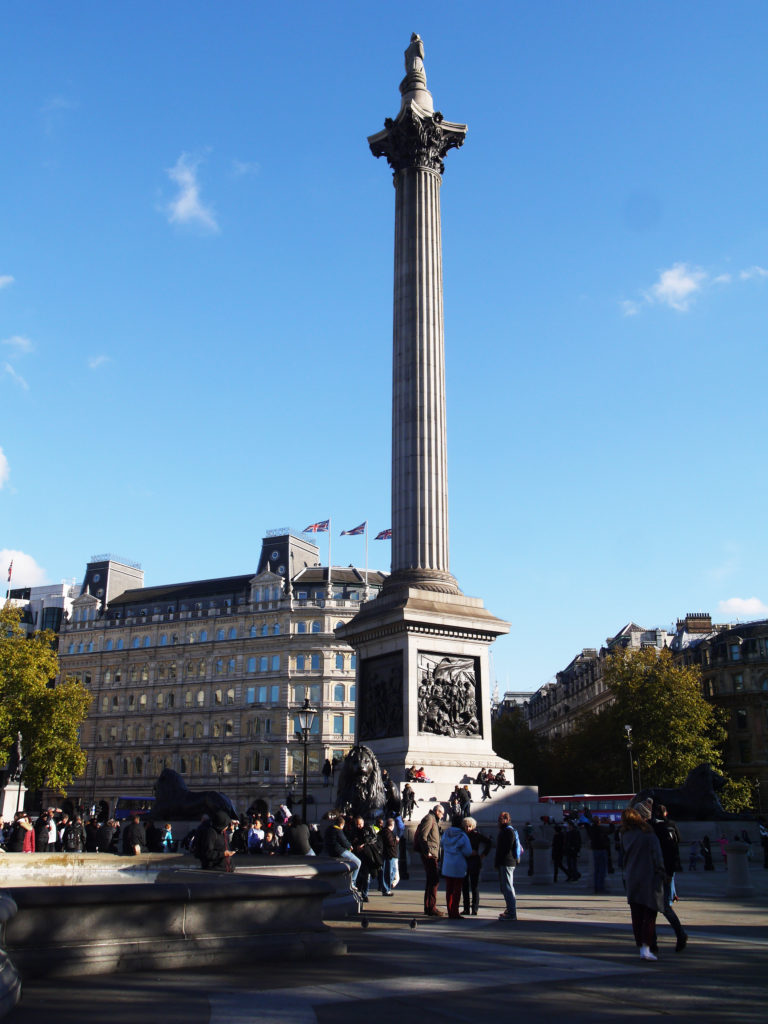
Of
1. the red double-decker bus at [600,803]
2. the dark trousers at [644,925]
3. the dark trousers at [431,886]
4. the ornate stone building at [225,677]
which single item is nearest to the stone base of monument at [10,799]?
the ornate stone building at [225,677]

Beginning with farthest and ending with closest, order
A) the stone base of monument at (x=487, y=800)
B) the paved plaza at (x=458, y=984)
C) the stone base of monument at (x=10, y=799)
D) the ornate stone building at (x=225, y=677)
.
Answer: the ornate stone building at (x=225, y=677), the stone base of monument at (x=10, y=799), the stone base of monument at (x=487, y=800), the paved plaza at (x=458, y=984)

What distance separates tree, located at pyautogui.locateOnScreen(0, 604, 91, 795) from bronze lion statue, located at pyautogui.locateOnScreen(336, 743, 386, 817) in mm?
43564

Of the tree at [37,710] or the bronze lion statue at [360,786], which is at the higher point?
the tree at [37,710]

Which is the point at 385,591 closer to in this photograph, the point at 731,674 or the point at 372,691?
the point at 372,691

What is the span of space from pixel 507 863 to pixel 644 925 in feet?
14.2

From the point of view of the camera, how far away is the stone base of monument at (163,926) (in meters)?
8.57

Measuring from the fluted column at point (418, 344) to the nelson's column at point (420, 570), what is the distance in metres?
0.04

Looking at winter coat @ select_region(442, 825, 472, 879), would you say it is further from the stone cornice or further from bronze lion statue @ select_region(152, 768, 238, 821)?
the stone cornice

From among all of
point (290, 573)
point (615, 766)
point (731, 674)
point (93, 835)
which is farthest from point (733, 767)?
point (93, 835)

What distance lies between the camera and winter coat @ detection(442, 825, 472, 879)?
1416cm

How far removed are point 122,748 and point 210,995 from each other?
299 feet

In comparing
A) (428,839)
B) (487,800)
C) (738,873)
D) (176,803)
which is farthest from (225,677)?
(428,839)

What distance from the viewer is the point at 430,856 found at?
1533 centimetres

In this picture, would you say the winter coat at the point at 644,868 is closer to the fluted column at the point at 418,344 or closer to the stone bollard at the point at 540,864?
the stone bollard at the point at 540,864
